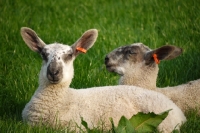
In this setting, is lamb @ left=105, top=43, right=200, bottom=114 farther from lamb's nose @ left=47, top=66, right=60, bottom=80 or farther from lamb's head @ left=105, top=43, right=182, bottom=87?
lamb's nose @ left=47, top=66, right=60, bottom=80

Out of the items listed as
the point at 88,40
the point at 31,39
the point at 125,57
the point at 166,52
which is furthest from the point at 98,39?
the point at 31,39

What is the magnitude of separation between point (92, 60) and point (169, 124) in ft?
9.04

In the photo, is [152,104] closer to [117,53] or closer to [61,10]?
[117,53]

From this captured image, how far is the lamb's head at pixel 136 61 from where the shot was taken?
6523 mm

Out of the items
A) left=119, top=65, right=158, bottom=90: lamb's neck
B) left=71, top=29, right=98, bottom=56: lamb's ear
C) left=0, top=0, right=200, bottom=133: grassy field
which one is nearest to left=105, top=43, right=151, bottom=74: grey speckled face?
left=119, top=65, right=158, bottom=90: lamb's neck

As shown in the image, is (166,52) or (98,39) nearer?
(166,52)

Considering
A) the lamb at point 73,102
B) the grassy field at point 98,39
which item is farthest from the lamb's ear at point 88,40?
the grassy field at point 98,39

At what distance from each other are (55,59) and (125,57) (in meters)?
1.61

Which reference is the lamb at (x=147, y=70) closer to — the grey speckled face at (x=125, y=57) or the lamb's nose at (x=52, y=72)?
the grey speckled face at (x=125, y=57)

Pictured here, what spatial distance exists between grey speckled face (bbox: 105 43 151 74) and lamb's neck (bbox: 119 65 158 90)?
146mm

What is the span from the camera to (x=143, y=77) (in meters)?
6.61

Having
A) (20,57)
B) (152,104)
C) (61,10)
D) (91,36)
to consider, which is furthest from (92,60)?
(61,10)

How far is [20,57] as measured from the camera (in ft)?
25.8

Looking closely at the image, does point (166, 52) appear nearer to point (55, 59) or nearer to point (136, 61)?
point (136, 61)
